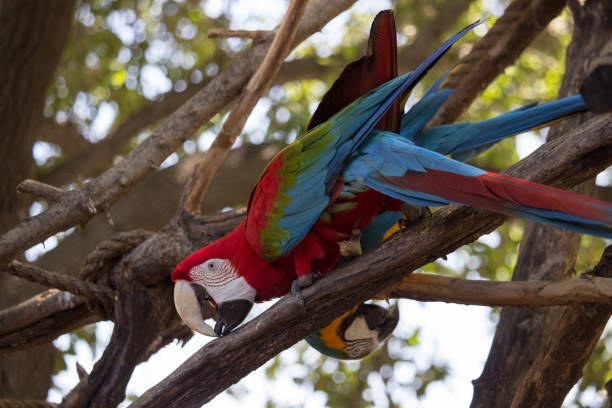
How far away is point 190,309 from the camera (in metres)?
1.60

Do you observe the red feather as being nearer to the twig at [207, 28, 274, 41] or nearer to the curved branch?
the curved branch

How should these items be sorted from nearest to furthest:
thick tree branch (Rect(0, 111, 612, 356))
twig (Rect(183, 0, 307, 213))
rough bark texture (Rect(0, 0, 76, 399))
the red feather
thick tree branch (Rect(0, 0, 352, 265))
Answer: the red feather
thick tree branch (Rect(0, 111, 612, 356))
thick tree branch (Rect(0, 0, 352, 265))
twig (Rect(183, 0, 307, 213))
rough bark texture (Rect(0, 0, 76, 399))

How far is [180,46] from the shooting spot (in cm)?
392

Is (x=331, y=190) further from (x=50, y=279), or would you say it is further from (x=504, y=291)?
(x=50, y=279)

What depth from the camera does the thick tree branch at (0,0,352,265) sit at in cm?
169

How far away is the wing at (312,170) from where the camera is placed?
145cm

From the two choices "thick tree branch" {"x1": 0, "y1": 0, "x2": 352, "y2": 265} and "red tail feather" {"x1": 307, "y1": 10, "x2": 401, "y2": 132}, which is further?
"thick tree branch" {"x1": 0, "y1": 0, "x2": 352, "y2": 265}

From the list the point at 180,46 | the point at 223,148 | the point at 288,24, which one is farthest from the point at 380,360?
the point at 180,46

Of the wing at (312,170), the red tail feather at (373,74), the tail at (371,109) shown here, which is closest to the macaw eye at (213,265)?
the wing at (312,170)

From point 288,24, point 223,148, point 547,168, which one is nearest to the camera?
point 547,168

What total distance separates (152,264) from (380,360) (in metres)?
1.58

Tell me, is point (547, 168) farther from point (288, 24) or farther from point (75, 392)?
point (75, 392)

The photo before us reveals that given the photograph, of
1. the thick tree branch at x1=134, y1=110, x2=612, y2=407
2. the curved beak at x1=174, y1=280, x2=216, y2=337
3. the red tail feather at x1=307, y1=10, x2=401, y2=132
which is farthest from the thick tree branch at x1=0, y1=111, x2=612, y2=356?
the curved beak at x1=174, y1=280, x2=216, y2=337

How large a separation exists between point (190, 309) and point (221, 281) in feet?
0.35
